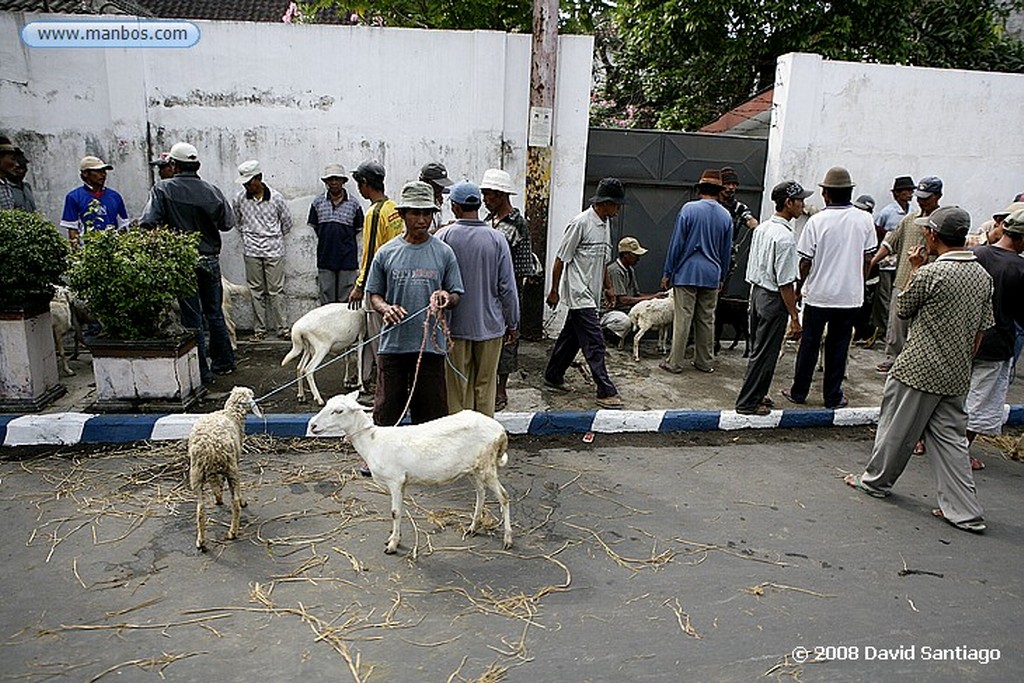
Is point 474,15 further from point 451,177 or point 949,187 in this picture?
point 949,187

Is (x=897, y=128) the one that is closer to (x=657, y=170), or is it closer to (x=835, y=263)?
(x=657, y=170)

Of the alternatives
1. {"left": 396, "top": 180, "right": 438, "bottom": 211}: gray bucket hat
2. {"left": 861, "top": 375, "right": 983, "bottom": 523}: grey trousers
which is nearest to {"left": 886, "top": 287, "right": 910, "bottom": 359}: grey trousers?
{"left": 861, "top": 375, "right": 983, "bottom": 523}: grey trousers

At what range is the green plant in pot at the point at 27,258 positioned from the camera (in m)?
5.89

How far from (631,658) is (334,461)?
2.93 m

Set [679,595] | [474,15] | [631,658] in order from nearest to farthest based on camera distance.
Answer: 1. [631,658]
2. [679,595]
3. [474,15]

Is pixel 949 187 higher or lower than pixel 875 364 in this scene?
higher

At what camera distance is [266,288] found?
28.6 ft

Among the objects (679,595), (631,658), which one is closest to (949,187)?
(679,595)

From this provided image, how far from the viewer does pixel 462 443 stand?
14.2ft

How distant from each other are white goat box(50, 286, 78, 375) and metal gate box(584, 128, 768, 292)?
606 centimetres

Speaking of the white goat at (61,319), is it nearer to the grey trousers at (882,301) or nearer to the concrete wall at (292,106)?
the concrete wall at (292,106)

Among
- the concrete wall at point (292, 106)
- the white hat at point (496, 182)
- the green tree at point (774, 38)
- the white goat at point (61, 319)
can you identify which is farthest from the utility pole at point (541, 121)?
the green tree at point (774, 38)

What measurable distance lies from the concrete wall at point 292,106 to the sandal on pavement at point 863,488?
4.76 meters

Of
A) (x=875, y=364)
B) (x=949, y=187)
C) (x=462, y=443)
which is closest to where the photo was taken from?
(x=462, y=443)
